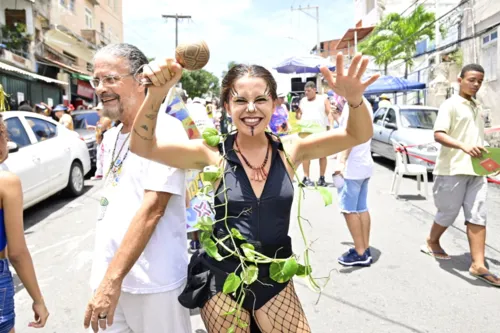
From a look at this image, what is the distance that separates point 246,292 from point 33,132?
20.3ft

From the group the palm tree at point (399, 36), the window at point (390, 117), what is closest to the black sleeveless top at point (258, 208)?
the window at point (390, 117)

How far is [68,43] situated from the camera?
23938 mm

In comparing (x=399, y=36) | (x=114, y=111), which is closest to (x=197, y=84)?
(x=399, y=36)

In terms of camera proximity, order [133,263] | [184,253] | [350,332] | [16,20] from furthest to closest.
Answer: [16,20], [350,332], [184,253], [133,263]

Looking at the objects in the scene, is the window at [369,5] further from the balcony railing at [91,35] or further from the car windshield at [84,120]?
the car windshield at [84,120]

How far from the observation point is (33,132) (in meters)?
6.75

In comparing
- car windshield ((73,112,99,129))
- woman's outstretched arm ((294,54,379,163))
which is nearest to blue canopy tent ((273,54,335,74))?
car windshield ((73,112,99,129))

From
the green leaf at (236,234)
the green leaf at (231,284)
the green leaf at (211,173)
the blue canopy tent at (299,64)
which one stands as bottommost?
the green leaf at (231,284)

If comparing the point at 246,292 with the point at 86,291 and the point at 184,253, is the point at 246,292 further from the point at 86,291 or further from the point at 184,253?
the point at 86,291

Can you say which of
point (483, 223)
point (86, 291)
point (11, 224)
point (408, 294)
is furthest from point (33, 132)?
point (483, 223)

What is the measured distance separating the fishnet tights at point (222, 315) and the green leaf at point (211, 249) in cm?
15

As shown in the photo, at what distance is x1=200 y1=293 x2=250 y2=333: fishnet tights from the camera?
1.67 metres

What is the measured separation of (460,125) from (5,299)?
3899 millimetres

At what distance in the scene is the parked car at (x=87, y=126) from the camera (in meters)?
10.2
